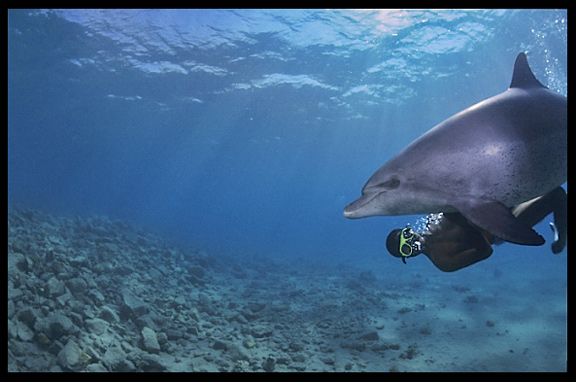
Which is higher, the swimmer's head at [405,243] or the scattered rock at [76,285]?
the swimmer's head at [405,243]

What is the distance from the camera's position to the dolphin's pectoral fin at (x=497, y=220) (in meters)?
1.59

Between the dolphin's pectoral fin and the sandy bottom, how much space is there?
4687mm

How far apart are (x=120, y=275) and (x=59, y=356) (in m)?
4.09

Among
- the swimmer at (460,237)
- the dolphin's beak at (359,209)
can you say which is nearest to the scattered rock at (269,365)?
the swimmer at (460,237)

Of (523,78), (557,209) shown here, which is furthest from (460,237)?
(523,78)

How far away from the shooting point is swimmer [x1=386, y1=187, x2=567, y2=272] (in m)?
2.29

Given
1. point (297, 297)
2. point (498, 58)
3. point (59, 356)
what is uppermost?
point (498, 58)

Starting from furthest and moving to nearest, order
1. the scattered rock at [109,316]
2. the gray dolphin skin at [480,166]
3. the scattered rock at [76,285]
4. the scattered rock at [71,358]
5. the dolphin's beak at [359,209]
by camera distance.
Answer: the scattered rock at [76,285] < the scattered rock at [109,316] < the scattered rock at [71,358] < the dolphin's beak at [359,209] < the gray dolphin skin at [480,166]

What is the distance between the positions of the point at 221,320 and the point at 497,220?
704 centimetres

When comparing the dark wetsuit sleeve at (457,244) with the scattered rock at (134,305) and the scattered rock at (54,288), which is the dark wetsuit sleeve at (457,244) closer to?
the scattered rock at (134,305)

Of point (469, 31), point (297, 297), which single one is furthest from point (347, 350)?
point (469, 31)

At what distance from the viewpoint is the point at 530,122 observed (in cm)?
189

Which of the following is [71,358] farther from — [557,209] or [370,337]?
[557,209]
